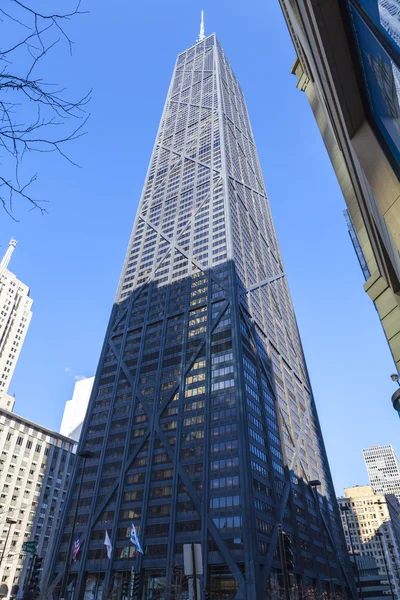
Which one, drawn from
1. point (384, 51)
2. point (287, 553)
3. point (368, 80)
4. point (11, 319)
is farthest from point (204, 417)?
point (11, 319)

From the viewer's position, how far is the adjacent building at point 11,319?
137m

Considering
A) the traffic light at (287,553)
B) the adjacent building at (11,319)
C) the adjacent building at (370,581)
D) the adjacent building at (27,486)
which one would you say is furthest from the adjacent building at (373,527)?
the traffic light at (287,553)

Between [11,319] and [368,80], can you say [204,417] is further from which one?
[11,319]

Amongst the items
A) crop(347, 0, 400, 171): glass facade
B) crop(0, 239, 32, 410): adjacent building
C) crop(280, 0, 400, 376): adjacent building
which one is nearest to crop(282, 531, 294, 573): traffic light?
crop(280, 0, 400, 376): adjacent building

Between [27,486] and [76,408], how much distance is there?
232 ft

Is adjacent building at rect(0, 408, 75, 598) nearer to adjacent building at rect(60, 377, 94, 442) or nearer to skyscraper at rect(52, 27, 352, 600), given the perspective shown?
skyscraper at rect(52, 27, 352, 600)

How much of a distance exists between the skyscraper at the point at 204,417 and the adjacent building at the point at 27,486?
1277 centimetres

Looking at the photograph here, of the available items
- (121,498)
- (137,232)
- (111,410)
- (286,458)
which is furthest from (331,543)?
(137,232)

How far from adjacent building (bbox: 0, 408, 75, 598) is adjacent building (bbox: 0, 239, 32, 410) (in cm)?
4023

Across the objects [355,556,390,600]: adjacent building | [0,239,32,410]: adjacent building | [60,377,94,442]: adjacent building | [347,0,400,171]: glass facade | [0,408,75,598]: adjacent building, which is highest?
[0,239,32,410]: adjacent building

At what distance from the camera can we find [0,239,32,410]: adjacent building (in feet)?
449

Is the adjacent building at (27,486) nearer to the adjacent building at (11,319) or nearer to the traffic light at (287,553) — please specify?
the adjacent building at (11,319)

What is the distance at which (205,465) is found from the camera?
69875mm

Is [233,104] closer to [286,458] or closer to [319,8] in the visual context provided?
[286,458]
